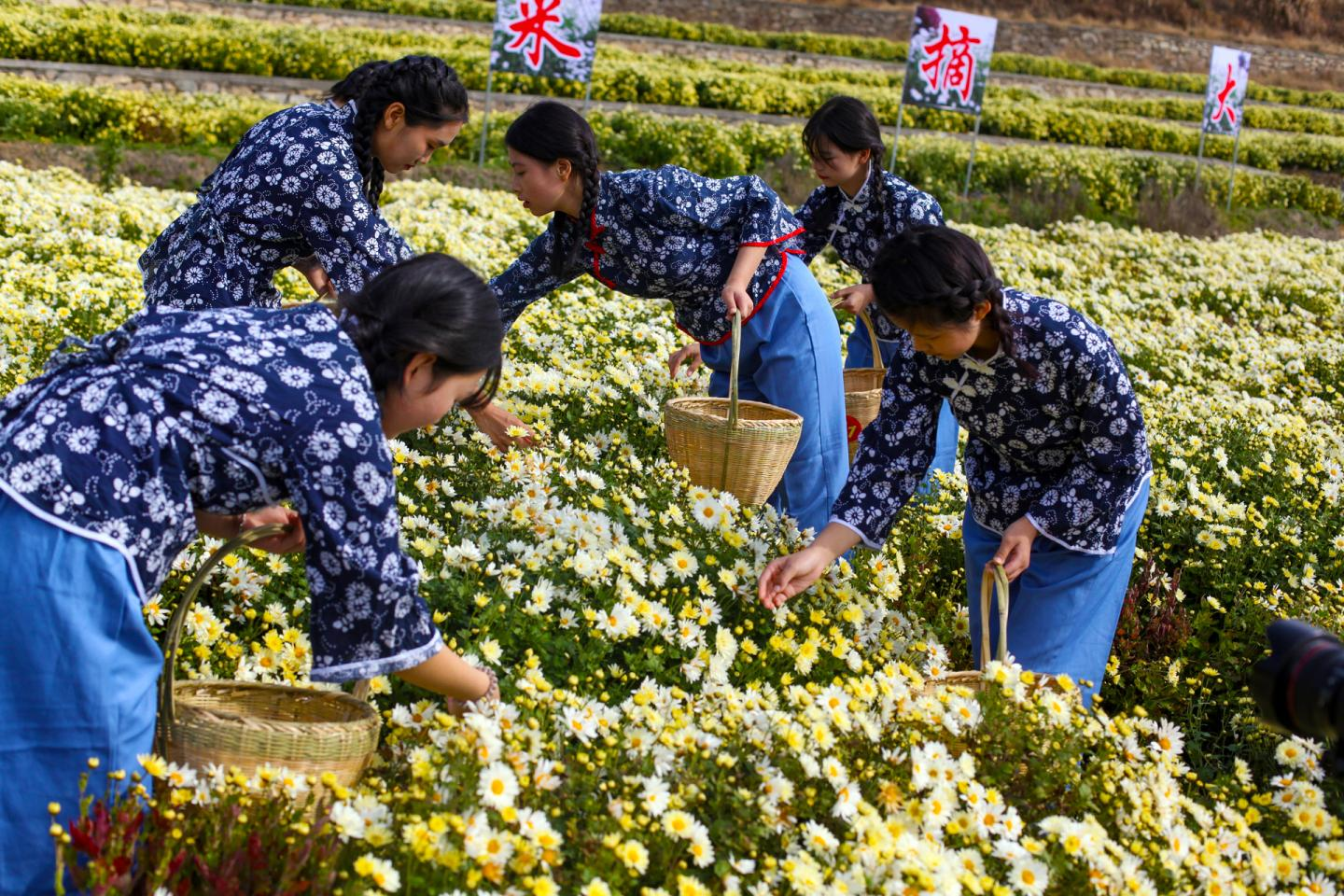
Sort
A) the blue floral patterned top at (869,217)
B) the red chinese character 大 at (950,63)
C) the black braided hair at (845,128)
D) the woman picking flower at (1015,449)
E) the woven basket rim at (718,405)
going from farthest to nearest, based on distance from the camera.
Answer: the red chinese character 大 at (950,63) < the blue floral patterned top at (869,217) < the black braided hair at (845,128) < the woven basket rim at (718,405) < the woman picking flower at (1015,449)

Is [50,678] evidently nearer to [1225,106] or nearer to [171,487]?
[171,487]

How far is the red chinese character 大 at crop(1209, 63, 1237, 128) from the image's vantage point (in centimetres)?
1524

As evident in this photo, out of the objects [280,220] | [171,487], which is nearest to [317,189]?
[280,220]

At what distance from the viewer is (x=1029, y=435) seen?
336cm

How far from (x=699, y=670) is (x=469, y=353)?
99 cm

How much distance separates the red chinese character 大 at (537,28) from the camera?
10570 mm

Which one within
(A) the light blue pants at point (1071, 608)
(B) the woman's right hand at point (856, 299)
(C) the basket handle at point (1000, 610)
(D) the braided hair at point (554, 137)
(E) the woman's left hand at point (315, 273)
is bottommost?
(A) the light blue pants at point (1071, 608)

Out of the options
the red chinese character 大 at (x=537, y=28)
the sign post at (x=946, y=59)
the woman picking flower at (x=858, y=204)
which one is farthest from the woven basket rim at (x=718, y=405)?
the sign post at (x=946, y=59)

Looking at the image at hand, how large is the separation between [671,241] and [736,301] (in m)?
0.29

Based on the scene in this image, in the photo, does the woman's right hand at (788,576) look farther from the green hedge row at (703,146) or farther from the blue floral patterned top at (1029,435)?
the green hedge row at (703,146)

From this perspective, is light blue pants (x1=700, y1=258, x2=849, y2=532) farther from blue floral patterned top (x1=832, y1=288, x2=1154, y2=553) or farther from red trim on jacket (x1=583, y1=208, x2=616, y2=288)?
blue floral patterned top (x1=832, y1=288, x2=1154, y2=553)

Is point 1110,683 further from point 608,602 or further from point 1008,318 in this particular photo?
point 608,602

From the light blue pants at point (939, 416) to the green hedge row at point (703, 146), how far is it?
26.3ft

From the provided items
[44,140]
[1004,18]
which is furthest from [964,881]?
[1004,18]
